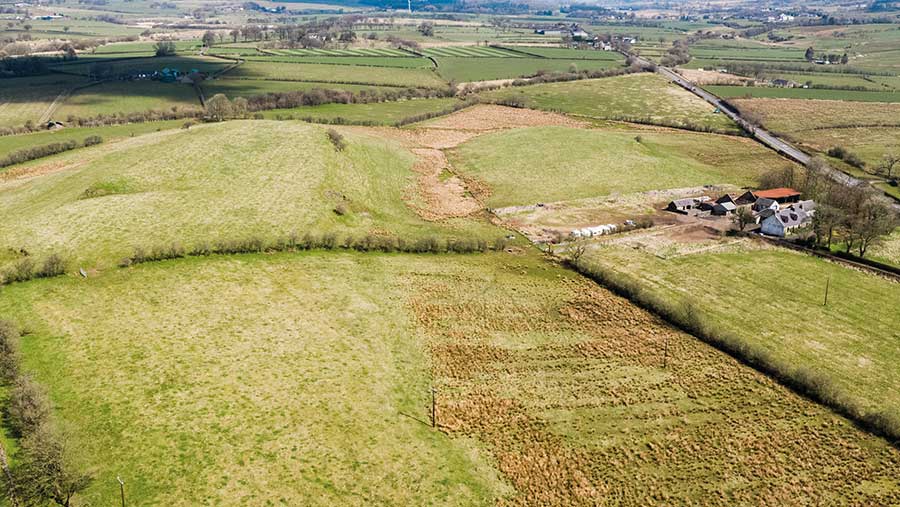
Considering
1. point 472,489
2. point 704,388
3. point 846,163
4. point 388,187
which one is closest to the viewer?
point 472,489

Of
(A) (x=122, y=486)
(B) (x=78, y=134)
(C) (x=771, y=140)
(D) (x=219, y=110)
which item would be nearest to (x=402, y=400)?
(A) (x=122, y=486)

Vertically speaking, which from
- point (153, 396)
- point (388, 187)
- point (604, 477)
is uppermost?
point (388, 187)

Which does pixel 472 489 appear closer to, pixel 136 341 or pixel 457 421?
pixel 457 421

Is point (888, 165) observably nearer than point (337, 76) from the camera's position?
Yes

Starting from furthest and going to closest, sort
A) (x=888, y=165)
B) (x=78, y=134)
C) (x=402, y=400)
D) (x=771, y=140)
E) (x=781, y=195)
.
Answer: (x=771, y=140)
(x=78, y=134)
(x=888, y=165)
(x=781, y=195)
(x=402, y=400)

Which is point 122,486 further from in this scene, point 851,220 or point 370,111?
point 370,111

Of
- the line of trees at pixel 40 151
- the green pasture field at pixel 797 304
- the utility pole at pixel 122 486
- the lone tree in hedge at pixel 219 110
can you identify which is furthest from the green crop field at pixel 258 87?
the utility pole at pixel 122 486

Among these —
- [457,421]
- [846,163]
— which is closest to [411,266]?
[457,421]

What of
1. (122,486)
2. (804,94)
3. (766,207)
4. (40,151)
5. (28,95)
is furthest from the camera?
(804,94)
